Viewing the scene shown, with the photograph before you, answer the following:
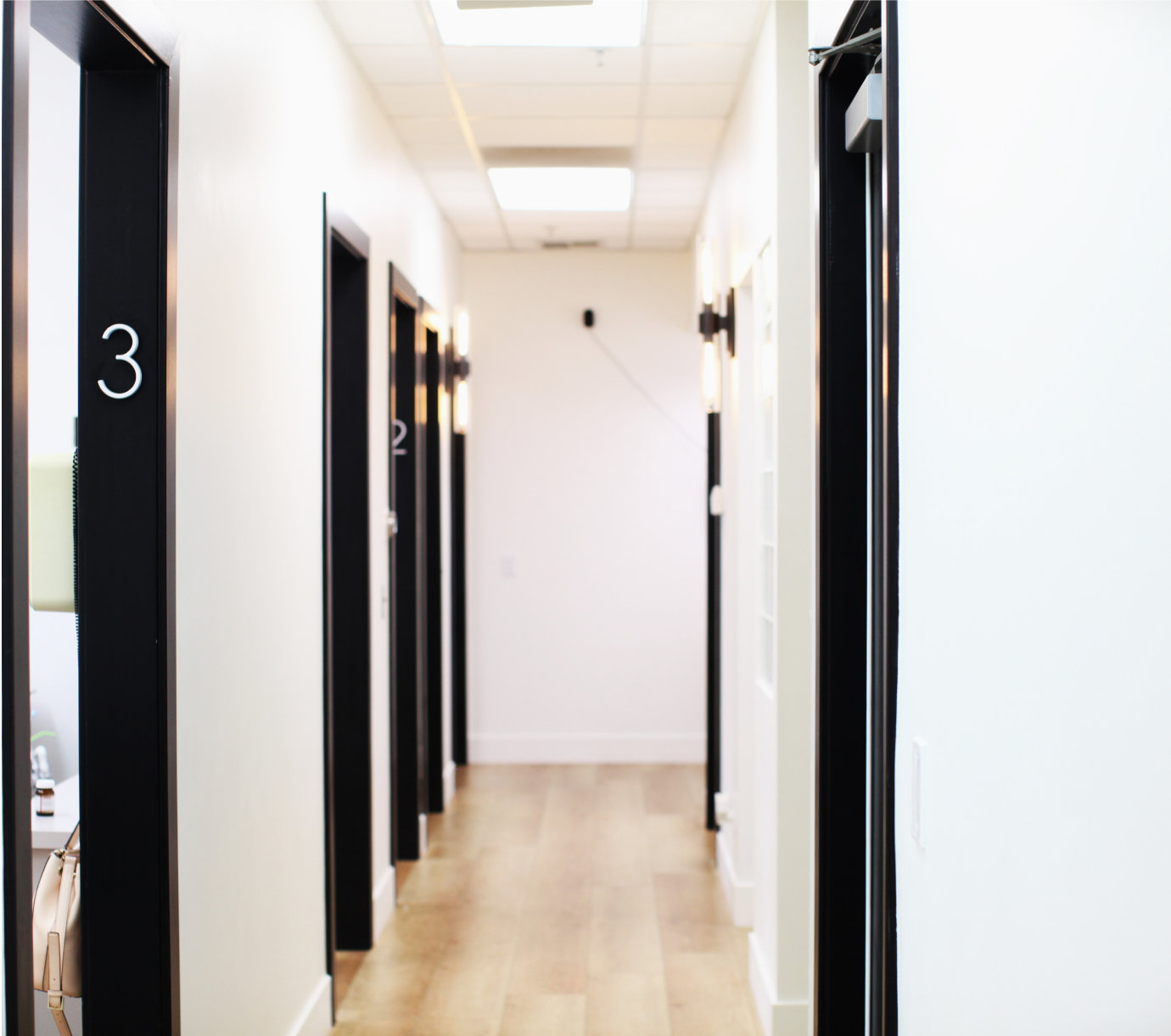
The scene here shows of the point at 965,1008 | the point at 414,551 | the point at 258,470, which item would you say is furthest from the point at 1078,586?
the point at 414,551

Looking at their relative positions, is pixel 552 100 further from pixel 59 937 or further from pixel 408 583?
pixel 59 937

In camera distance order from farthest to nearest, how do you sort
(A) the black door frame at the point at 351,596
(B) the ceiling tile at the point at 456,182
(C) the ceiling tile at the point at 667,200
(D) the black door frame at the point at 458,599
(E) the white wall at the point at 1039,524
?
1. (D) the black door frame at the point at 458,599
2. (C) the ceiling tile at the point at 667,200
3. (B) the ceiling tile at the point at 456,182
4. (A) the black door frame at the point at 351,596
5. (E) the white wall at the point at 1039,524

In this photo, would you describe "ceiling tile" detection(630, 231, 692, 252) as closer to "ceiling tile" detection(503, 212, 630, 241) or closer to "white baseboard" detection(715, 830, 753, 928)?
"ceiling tile" detection(503, 212, 630, 241)

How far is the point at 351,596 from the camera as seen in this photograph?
3.12 m

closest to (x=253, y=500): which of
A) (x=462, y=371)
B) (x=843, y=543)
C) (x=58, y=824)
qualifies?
(x=58, y=824)

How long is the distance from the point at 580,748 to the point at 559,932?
235 centimetres

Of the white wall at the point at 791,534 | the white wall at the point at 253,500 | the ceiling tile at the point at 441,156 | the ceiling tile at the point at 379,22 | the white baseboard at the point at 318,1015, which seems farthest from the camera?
the ceiling tile at the point at 441,156

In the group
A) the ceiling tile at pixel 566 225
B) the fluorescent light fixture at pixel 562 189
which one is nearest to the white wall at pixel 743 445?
the fluorescent light fixture at pixel 562 189

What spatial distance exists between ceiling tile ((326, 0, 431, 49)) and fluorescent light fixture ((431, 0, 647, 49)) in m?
0.07

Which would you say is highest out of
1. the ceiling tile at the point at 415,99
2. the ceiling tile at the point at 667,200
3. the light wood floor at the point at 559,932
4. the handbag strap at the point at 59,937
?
the ceiling tile at the point at 667,200

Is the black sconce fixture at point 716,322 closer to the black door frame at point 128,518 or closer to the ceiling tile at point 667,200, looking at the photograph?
the ceiling tile at point 667,200

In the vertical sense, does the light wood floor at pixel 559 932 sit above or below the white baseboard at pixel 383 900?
below

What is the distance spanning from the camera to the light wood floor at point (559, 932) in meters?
2.73

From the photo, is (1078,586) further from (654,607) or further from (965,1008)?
(654,607)
